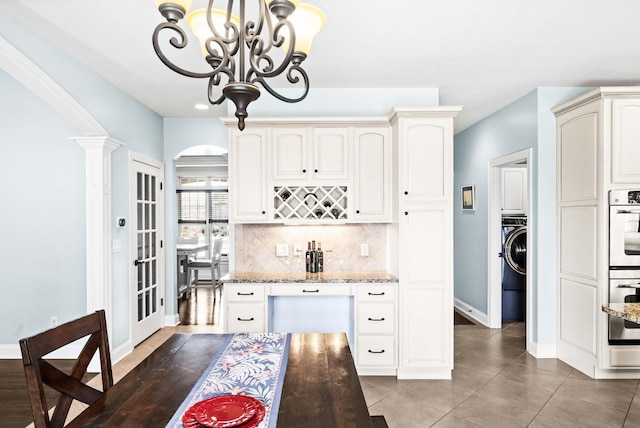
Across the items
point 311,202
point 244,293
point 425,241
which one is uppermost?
point 311,202

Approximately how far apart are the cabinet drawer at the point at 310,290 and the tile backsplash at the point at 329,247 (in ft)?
1.84

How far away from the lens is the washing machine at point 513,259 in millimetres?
4949

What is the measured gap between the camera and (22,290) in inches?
157

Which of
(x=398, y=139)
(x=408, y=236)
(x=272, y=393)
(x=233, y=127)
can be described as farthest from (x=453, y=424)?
(x=233, y=127)

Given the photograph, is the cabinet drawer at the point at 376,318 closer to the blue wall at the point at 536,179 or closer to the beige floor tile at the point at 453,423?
the beige floor tile at the point at 453,423

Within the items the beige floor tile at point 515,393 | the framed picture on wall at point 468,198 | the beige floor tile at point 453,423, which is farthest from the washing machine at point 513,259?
the beige floor tile at point 453,423

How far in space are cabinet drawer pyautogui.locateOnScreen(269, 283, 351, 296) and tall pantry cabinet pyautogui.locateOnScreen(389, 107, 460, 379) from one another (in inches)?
19.8

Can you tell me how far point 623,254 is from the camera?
3270 mm

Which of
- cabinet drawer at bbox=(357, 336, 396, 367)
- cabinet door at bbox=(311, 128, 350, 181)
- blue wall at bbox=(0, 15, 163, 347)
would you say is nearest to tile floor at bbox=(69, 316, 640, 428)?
cabinet drawer at bbox=(357, 336, 396, 367)

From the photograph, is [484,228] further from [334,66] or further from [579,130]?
[334,66]

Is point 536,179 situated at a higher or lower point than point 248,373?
higher

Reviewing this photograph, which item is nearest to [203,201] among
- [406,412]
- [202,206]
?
[202,206]

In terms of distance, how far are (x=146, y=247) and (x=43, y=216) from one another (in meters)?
1.06

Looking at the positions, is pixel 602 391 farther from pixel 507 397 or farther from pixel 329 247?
pixel 329 247
